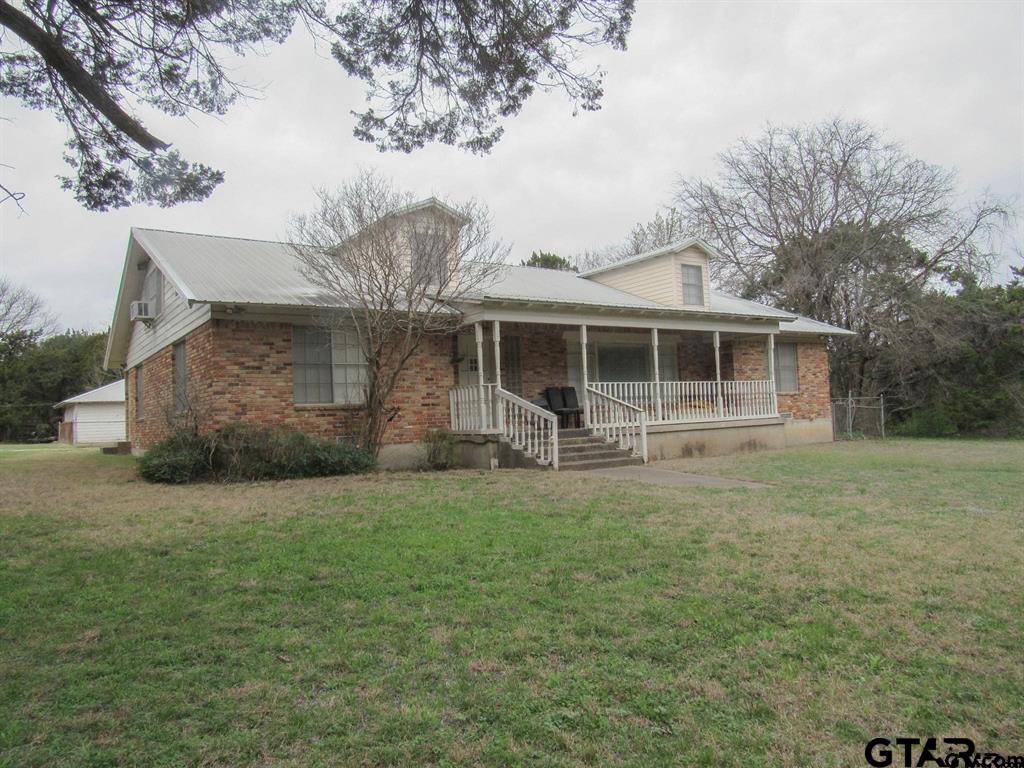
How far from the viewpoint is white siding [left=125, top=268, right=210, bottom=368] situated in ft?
41.2

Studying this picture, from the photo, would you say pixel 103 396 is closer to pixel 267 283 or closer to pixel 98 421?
pixel 98 421

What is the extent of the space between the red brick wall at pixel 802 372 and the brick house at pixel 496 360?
0.06m

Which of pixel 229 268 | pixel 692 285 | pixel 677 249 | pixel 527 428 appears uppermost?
pixel 677 249

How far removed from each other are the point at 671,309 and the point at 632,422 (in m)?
3.42

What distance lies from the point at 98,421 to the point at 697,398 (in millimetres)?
31782

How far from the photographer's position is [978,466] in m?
12.3

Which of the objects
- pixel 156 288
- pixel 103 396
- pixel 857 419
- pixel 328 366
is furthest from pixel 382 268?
pixel 103 396

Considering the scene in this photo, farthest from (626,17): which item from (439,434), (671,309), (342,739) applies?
(671,309)

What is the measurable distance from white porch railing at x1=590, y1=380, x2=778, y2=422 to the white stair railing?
2079 millimetres

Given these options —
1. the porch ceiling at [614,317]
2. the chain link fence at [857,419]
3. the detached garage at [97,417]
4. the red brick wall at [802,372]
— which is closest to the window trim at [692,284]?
the porch ceiling at [614,317]

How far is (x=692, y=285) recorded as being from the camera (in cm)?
1778

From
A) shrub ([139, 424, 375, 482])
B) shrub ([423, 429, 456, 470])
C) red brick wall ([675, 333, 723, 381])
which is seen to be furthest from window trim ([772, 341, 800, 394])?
shrub ([139, 424, 375, 482])

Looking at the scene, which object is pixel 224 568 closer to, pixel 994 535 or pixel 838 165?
pixel 994 535

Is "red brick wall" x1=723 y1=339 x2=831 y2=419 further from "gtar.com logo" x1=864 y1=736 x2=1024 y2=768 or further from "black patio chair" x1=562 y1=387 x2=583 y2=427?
"gtar.com logo" x1=864 y1=736 x2=1024 y2=768
